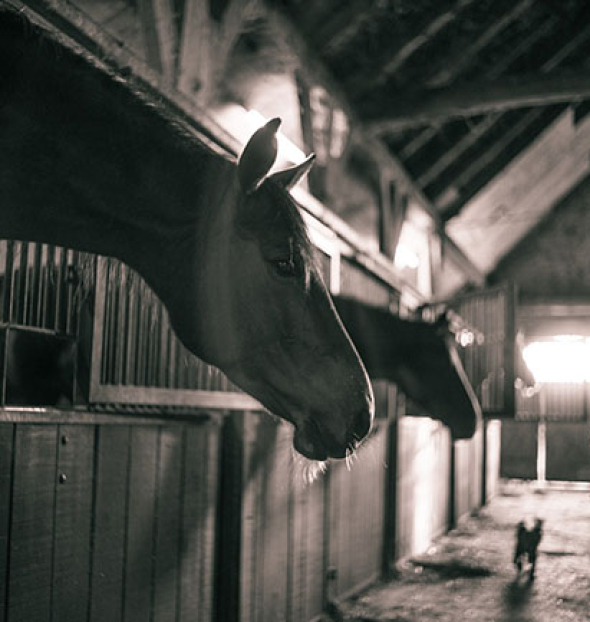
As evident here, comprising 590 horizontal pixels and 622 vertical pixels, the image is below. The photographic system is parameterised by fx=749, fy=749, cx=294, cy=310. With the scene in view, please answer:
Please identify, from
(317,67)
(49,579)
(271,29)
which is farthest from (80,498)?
(317,67)

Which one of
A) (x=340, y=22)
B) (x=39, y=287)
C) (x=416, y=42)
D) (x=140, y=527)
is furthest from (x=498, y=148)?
(x=39, y=287)

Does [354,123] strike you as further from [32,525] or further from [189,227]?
[189,227]

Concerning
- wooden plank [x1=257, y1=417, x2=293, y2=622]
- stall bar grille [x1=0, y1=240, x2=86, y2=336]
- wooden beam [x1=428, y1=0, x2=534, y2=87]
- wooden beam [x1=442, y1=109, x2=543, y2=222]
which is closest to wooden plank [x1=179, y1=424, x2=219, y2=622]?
wooden plank [x1=257, y1=417, x2=293, y2=622]

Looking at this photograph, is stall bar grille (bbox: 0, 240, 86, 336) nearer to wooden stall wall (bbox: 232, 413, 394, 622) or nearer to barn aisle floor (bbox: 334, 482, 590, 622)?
wooden stall wall (bbox: 232, 413, 394, 622)

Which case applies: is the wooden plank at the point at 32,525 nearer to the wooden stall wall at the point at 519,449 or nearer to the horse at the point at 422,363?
the horse at the point at 422,363

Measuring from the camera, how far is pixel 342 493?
432 centimetres

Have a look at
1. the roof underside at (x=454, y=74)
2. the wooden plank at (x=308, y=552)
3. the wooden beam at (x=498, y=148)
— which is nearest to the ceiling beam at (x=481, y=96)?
the roof underside at (x=454, y=74)

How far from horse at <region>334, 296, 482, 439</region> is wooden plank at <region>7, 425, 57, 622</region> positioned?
2.25 m

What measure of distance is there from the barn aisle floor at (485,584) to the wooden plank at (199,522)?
1396mm

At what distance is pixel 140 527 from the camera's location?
239 centimetres

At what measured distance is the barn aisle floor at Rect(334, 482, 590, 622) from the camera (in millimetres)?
4066

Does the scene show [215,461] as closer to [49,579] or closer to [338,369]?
[49,579]

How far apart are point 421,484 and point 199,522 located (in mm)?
3755

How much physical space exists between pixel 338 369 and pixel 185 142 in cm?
50
